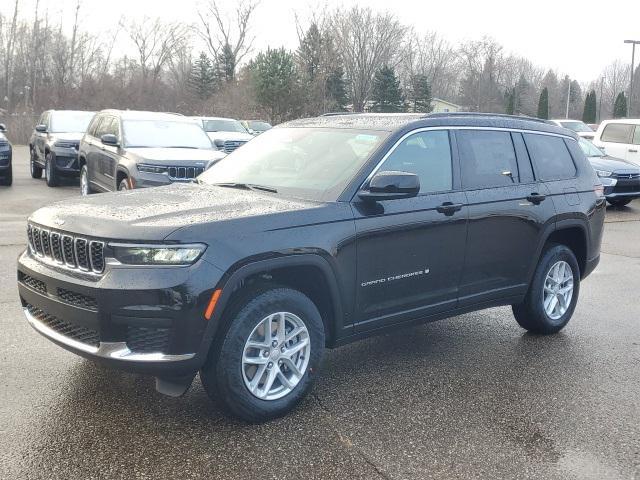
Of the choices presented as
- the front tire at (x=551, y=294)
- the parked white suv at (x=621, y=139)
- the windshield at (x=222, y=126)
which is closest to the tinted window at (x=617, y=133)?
the parked white suv at (x=621, y=139)

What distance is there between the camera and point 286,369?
4102mm

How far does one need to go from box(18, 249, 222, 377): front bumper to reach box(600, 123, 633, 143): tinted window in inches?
685

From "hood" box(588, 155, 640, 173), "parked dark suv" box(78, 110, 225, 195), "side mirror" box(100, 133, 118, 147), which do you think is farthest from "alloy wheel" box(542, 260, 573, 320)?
"hood" box(588, 155, 640, 173)

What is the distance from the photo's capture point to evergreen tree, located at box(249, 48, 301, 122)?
40.7 m

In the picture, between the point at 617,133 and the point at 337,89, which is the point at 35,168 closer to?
the point at 617,133

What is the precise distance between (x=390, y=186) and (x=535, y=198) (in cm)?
183

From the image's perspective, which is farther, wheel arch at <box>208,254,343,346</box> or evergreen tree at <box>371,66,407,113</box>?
evergreen tree at <box>371,66,407,113</box>

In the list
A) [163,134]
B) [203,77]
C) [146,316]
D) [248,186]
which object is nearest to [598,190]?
[248,186]

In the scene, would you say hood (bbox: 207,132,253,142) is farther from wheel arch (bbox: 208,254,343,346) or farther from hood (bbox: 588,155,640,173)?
wheel arch (bbox: 208,254,343,346)

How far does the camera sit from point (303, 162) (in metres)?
4.80

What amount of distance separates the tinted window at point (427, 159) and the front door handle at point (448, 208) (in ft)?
0.42

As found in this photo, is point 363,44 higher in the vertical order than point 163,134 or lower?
higher

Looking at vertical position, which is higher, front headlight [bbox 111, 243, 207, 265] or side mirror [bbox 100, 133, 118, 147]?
side mirror [bbox 100, 133, 118, 147]

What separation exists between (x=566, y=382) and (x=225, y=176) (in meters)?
2.87
